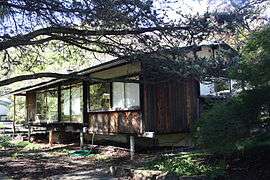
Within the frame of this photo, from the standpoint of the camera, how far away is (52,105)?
2995 centimetres

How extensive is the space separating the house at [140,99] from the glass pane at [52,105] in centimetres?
531

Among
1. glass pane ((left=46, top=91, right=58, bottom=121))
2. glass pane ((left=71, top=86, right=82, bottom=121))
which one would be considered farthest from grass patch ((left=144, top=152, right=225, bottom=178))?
glass pane ((left=46, top=91, right=58, bottom=121))

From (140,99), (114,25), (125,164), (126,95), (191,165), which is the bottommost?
(125,164)

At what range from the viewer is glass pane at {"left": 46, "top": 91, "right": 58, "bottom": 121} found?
95.8 feet

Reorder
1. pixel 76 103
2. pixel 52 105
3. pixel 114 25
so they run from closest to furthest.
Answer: pixel 114 25, pixel 76 103, pixel 52 105

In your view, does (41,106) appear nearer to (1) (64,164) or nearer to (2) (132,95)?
(2) (132,95)

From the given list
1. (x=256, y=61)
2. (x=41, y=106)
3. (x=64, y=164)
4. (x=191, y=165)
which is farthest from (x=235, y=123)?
(x=41, y=106)

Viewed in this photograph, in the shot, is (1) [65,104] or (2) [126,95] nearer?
(2) [126,95]

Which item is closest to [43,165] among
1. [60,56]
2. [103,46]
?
[60,56]

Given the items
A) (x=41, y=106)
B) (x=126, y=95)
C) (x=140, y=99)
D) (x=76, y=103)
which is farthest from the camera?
(x=41, y=106)

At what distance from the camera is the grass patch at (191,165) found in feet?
37.0

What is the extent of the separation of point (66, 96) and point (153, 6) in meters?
16.7

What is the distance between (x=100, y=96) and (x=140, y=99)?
4509 millimetres

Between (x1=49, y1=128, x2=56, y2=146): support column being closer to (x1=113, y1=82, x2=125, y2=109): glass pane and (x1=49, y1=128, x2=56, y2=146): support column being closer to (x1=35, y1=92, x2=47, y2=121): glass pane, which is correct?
(x1=35, y1=92, x2=47, y2=121): glass pane
